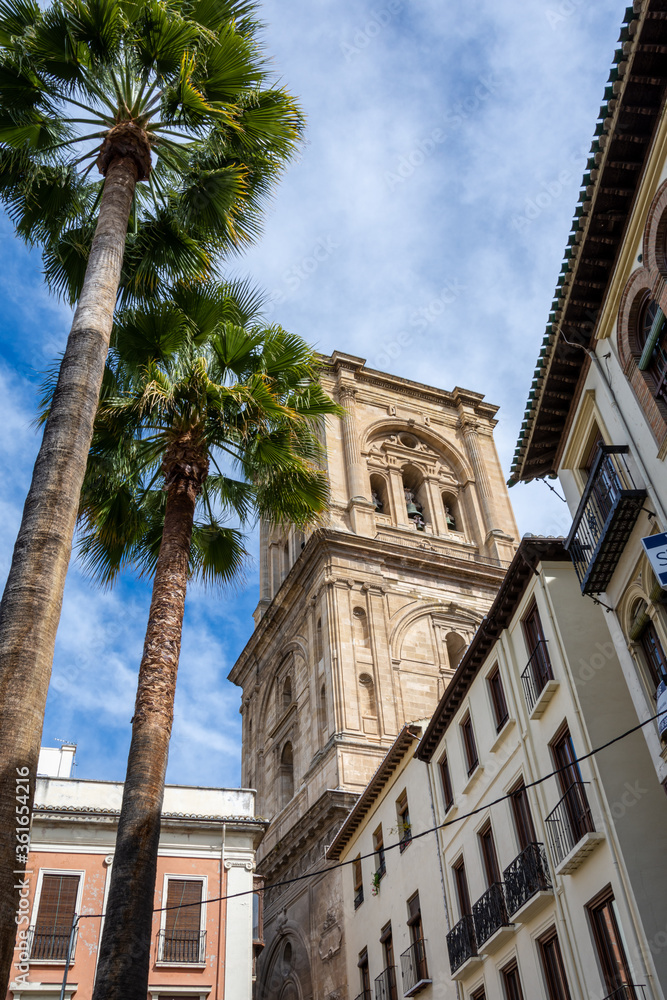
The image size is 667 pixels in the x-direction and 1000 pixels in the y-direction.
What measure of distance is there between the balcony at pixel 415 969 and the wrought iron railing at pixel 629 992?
8514 mm

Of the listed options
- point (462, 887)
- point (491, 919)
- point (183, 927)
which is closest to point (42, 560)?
point (491, 919)

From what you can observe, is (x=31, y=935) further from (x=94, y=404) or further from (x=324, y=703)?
(x=324, y=703)

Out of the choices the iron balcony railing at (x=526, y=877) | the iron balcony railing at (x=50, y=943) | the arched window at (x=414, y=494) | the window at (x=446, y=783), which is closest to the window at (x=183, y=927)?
the iron balcony railing at (x=50, y=943)

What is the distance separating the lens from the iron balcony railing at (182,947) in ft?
69.2

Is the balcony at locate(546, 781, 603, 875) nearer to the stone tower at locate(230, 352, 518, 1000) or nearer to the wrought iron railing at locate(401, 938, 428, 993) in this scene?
the wrought iron railing at locate(401, 938, 428, 993)

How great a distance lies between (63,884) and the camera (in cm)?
2161

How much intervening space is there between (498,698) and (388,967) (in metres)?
9.02

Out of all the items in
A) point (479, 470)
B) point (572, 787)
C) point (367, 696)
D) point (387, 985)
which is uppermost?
point (479, 470)

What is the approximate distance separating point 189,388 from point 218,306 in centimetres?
173

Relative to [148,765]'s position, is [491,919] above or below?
above

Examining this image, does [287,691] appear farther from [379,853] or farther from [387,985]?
[387,985]

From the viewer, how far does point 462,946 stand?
61.0 ft

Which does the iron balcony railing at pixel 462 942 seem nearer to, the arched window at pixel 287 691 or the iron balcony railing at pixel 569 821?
the iron balcony railing at pixel 569 821

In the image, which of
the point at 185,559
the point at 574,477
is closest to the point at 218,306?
the point at 185,559
